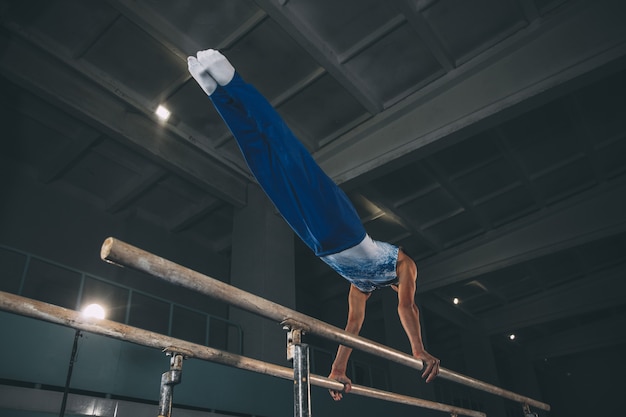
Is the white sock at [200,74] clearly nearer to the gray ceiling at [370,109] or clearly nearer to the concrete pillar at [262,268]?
the gray ceiling at [370,109]

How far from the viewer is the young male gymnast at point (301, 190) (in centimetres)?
257

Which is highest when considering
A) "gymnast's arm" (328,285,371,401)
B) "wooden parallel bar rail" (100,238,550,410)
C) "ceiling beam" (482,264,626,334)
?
"ceiling beam" (482,264,626,334)

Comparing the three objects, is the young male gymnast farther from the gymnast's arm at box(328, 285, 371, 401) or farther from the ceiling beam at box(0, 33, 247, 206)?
the ceiling beam at box(0, 33, 247, 206)

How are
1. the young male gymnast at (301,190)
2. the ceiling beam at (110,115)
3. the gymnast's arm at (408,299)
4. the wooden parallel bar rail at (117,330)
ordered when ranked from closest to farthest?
the wooden parallel bar rail at (117,330) < the young male gymnast at (301,190) < the gymnast's arm at (408,299) < the ceiling beam at (110,115)

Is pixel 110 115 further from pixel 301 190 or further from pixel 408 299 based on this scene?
pixel 408 299

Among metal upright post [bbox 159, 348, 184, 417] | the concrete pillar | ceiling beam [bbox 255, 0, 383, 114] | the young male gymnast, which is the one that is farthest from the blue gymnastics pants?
the concrete pillar

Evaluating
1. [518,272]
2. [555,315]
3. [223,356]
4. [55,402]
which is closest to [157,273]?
[223,356]

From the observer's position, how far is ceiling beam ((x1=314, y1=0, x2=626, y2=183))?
5727mm

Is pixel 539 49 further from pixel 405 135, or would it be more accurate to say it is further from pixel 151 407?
pixel 151 407

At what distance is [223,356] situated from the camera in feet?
7.91

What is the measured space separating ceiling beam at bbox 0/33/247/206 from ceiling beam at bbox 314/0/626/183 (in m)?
1.87

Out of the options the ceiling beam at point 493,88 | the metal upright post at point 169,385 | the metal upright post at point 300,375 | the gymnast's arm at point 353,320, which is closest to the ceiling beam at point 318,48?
the ceiling beam at point 493,88

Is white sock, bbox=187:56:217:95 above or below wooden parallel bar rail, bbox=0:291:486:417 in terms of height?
above

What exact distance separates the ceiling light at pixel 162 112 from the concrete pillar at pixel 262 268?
6.62ft
